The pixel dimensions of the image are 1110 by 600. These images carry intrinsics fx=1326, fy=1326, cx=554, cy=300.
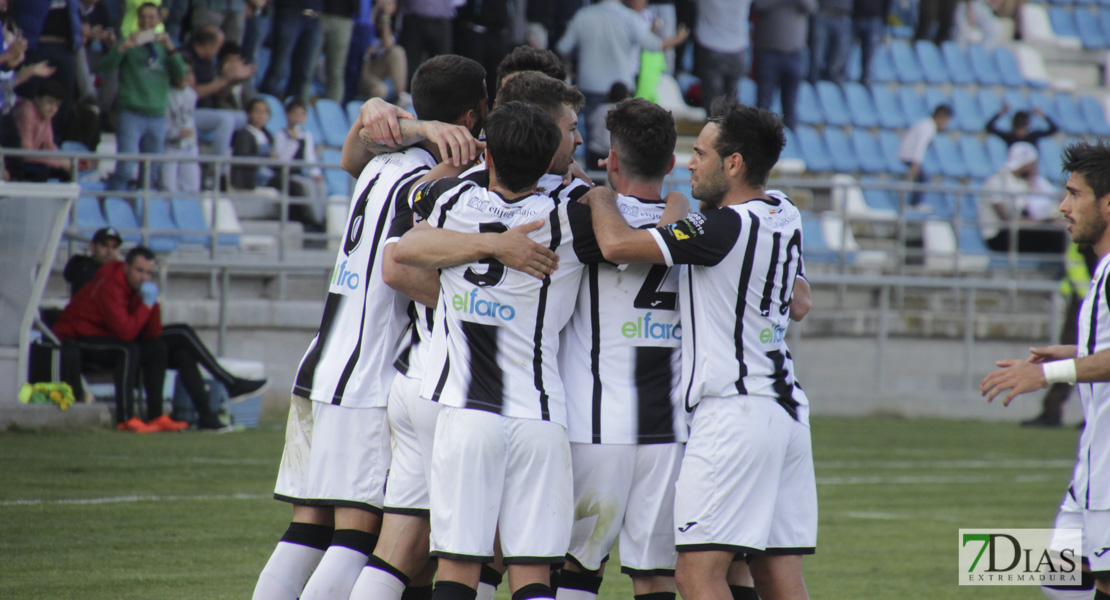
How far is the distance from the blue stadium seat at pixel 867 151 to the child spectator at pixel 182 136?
1036cm

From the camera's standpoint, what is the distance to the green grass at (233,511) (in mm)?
6551

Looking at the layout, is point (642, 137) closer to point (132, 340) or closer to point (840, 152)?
point (132, 340)

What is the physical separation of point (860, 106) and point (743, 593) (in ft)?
55.9

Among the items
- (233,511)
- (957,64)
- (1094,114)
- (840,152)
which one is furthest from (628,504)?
(1094,114)

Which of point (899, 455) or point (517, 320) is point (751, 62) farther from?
point (517, 320)

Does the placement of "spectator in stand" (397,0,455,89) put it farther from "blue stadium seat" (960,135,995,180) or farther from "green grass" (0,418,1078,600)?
"blue stadium seat" (960,135,995,180)

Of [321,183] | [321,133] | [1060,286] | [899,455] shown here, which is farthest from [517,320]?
[1060,286]

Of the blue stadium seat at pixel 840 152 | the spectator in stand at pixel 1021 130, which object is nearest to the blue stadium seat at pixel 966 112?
the spectator in stand at pixel 1021 130

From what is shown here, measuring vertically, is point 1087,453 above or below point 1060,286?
above

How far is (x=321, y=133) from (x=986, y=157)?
36.5 ft

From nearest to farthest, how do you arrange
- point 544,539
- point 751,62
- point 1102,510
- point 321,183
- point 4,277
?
point 544,539
point 1102,510
point 4,277
point 321,183
point 751,62

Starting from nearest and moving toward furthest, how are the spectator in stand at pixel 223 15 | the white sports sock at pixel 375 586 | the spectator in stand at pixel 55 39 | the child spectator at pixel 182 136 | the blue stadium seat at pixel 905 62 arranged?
the white sports sock at pixel 375 586 → the spectator in stand at pixel 55 39 → the child spectator at pixel 182 136 → the spectator in stand at pixel 223 15 → the blue stadium seat at pixel 905 62

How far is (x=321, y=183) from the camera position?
47.6 feet

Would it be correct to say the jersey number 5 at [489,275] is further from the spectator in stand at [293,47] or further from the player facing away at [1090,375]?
the spectator in stand at [293,47]
